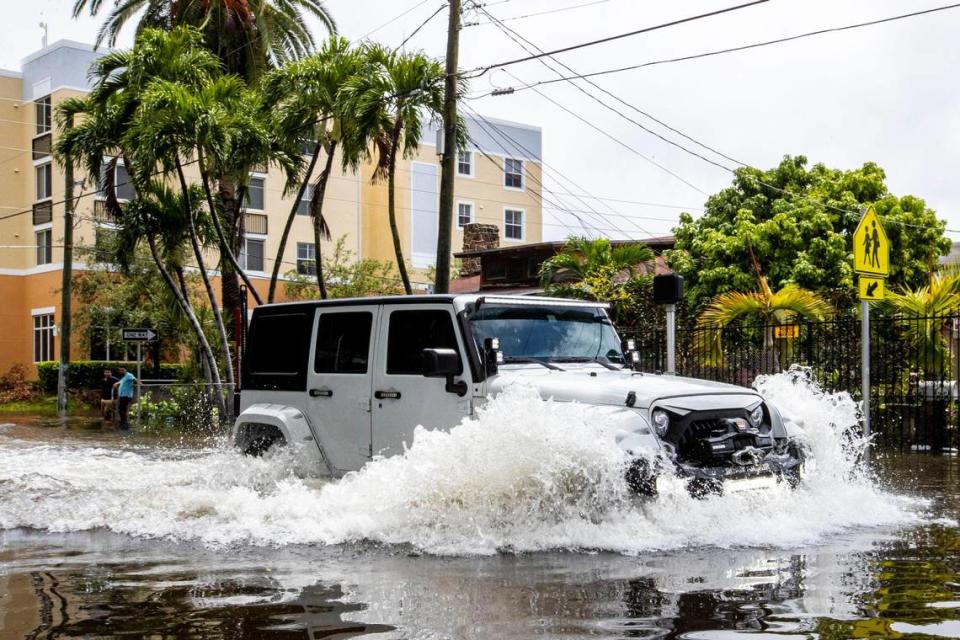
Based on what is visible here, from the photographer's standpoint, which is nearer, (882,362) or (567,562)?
(567,562)

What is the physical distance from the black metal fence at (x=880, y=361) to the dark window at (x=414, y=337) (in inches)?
335

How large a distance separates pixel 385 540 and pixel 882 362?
1134 centimetres

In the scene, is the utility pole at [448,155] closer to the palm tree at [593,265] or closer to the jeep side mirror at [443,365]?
the palm tree at [593,265]

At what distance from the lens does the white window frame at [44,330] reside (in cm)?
4341

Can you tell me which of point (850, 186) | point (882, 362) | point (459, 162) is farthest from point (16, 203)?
point (882, 362)

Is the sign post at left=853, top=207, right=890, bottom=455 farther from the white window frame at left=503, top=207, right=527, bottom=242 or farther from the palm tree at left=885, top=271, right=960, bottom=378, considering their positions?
the white window frame at left=503, top=207, right=527, bottom=242

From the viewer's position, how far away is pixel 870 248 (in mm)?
13680

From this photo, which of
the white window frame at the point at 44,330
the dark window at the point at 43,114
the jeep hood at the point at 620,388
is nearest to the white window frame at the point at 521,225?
the dark window at the point at 43,114

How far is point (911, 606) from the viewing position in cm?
552

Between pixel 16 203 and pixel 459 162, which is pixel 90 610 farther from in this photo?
pixel 459 162

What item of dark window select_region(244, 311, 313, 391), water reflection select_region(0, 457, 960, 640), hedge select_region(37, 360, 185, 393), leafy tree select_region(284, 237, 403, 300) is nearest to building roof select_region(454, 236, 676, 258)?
leafy tree select_region(284, 237, 403, 300)

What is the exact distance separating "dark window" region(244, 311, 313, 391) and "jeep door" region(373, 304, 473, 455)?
3.25 ft

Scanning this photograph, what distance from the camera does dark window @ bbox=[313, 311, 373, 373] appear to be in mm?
9305

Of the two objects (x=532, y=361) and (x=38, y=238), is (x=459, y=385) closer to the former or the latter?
(x=532, y=361)
